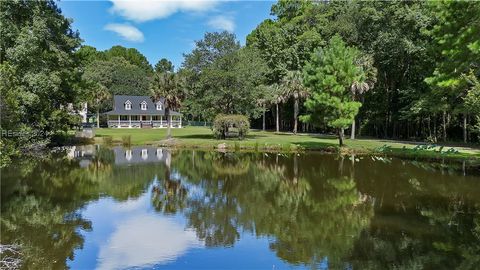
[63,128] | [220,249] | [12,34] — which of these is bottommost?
[220,249]

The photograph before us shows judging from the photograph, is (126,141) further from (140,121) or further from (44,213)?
(140,121)

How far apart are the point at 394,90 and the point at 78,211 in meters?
48.6

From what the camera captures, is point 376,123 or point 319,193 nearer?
point 319,193

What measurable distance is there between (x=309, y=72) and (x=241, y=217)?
29.4 m

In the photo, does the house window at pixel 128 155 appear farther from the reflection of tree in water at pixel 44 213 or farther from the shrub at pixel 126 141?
the reflection of tree in water at pixel 44 213

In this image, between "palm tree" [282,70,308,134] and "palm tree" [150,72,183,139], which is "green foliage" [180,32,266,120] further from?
"palm tree" [282,70,308,134]

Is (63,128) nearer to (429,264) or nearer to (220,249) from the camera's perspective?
(220,249)

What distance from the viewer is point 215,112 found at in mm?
52219

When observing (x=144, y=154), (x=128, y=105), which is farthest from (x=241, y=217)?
(x=128, y=105)

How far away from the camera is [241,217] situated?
15906 millimetres

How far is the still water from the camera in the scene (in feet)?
37.7

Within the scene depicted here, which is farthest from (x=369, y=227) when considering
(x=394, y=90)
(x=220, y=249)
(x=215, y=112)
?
(x=394, y=90)

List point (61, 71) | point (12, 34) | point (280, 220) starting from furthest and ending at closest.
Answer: point (61, 71), point (12, 34), point (280, 220)

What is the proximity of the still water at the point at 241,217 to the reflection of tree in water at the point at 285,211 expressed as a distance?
0.15ft
